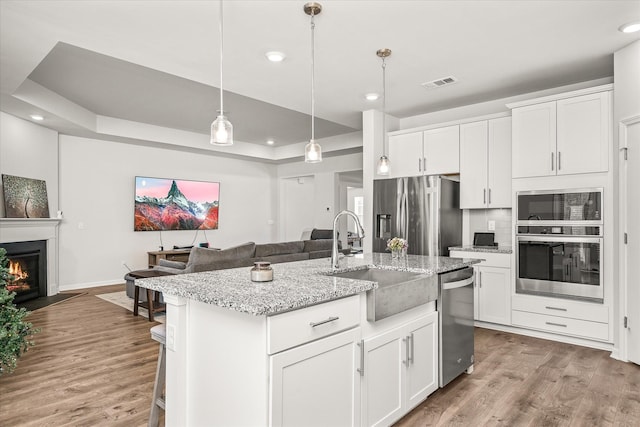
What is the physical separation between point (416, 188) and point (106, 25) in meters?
3.40

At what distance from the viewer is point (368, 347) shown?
6.59 feet

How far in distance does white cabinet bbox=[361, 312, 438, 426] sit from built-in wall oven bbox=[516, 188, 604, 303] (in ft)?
6.33

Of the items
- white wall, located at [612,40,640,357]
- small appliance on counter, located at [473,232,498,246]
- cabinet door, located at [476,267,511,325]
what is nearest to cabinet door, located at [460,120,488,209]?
small appliance on counter, located at [473,232,498,246]

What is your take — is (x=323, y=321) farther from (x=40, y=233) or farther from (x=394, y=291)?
(x=40, y=233)

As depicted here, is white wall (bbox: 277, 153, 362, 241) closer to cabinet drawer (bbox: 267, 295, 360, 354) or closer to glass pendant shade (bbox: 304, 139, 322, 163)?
glass pendant shade (bbox: 304, 139, 322, 163)

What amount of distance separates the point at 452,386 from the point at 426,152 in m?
2.96

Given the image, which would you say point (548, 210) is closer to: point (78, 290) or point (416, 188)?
point (416, 188)

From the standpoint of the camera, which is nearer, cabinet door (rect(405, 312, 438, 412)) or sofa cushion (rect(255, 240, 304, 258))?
cabinet door (rect(405, 312, 438, 412))

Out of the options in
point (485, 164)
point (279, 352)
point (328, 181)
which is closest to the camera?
point (279, 352)

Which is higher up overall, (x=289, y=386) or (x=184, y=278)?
(x=184, y=278)

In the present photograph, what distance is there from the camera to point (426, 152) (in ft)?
16.1

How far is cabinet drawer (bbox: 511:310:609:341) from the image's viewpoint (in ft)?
11.7

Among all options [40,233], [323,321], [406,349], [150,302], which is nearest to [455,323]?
[406,349]

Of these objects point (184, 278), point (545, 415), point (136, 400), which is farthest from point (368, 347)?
point (136, 400)
